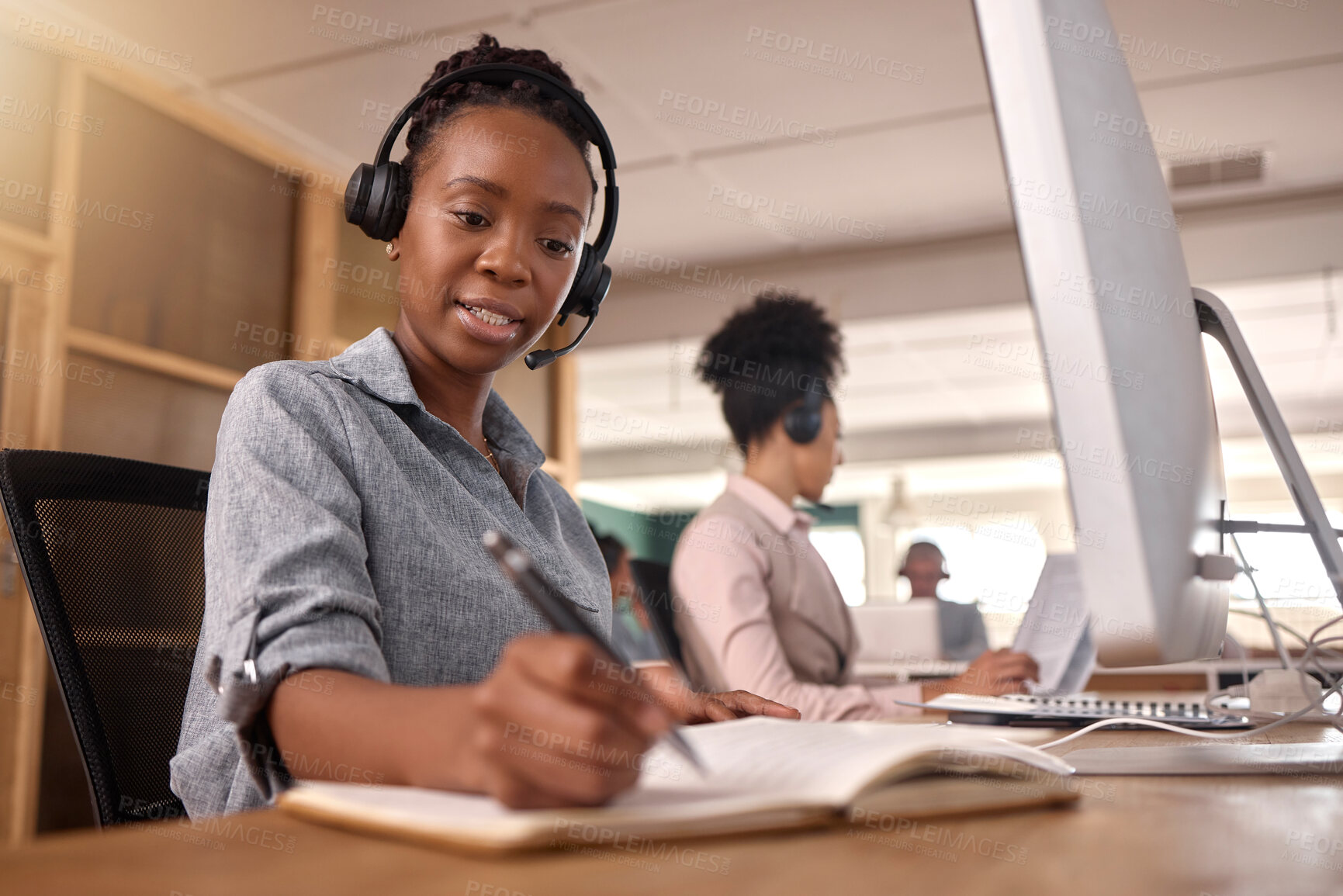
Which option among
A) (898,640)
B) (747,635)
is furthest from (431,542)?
(898,640)

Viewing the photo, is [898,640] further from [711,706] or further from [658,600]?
[711,706]

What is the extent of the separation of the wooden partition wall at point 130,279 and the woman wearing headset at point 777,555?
1.39 metres

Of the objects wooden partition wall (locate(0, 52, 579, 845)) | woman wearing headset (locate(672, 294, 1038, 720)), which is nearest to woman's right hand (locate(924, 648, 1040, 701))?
woman wearing headset (locate(672, 294, 1038, 720))

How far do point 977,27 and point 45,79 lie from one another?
254 centimetres

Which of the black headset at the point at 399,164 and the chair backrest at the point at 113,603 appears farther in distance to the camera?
the black headset at the point at 399,164

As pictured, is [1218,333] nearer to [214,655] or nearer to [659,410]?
[214,655]

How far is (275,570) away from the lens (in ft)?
1.97

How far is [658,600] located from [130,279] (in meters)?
1.72

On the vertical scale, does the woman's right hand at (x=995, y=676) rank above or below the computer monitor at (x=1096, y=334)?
below

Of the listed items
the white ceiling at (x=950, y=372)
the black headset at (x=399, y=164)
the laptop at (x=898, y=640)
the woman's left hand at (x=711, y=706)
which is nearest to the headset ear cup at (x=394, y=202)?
the black headset at (x=399, y=164)

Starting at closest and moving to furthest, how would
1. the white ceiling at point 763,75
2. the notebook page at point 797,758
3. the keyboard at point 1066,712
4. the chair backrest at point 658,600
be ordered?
the notebook page at point 797,758 → the keyboard at point 1066,712 → the chair backrest at point 658,600 → the white ceiling at point 763,75

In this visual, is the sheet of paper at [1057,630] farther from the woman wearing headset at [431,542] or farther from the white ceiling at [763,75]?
the white ceiling at [763,75]

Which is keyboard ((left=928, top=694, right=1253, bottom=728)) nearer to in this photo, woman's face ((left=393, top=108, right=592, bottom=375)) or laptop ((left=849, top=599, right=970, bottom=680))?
woman's face ((left=393, top=108, right=592, bottom=375))

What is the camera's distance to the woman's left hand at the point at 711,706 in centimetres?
82
